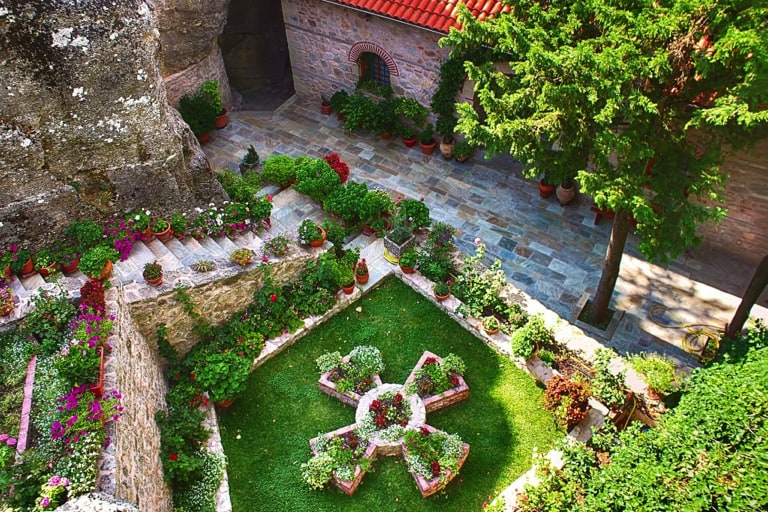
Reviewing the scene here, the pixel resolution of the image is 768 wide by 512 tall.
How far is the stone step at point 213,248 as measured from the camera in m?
10.8

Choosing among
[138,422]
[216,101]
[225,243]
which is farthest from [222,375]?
[216,101]

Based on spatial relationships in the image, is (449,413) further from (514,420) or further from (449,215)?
(449,215)

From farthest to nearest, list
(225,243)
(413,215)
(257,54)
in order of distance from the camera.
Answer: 1. (257,54)
2. (413,215)
3. (225,243)

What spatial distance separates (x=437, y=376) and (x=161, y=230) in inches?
221

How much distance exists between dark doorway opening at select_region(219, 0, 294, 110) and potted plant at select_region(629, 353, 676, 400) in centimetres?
1199

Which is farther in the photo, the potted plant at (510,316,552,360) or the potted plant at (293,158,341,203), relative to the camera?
the potted plant at (293,158,341,203)

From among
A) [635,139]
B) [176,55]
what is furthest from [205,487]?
[176,55]

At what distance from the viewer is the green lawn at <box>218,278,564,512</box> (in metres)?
8.95

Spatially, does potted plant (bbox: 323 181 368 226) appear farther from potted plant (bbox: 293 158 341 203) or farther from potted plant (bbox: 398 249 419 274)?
potted plant (bbox: 398 249 419 274)

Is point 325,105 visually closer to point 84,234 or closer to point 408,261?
point 408,261

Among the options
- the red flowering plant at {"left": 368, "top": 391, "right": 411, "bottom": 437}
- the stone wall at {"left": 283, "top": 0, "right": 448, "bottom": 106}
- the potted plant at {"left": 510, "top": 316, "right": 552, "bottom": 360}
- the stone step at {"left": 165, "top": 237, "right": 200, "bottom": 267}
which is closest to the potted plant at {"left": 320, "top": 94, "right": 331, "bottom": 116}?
the stone wall at {"left": 283, "top": 0, "right": 448, "bottom": 106}

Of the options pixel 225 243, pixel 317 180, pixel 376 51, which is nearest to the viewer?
pixel 225 243

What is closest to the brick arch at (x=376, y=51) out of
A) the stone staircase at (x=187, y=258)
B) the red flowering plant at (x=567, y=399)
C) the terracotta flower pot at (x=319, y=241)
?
the stone staircase at (x=187, y=258)

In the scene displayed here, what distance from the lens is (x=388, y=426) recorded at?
31.0 feet
